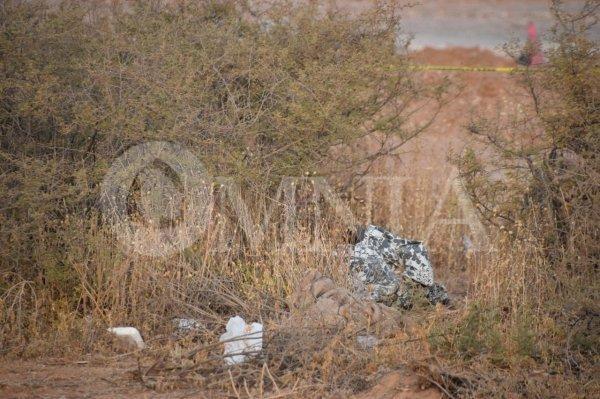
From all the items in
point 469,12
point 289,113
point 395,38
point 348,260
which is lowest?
point 348,260

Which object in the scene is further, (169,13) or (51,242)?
(169,13)

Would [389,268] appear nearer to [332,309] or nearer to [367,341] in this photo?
[332,309]

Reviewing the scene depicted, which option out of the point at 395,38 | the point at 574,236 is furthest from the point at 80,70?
the point at 574,236

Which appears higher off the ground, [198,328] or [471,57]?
[471,57]

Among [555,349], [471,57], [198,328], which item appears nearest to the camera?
[555,349]

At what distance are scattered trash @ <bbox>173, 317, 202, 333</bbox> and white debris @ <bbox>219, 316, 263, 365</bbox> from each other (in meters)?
0.33

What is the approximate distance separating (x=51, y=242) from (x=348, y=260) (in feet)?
7.76

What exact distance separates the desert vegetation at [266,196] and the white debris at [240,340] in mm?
97

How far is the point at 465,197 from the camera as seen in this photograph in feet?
26.3

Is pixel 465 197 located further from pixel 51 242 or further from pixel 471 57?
pixel 471 57

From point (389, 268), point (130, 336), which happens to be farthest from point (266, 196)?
point (130, 336)

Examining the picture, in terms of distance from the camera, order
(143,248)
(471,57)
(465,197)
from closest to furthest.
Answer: (143,248)
(465,197)
(471,57)

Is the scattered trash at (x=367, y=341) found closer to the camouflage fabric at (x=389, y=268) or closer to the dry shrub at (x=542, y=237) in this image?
the dry shrub at (x=542, y=237)

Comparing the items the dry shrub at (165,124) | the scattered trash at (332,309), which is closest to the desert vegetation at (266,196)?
the dry shrub at (165,124)
